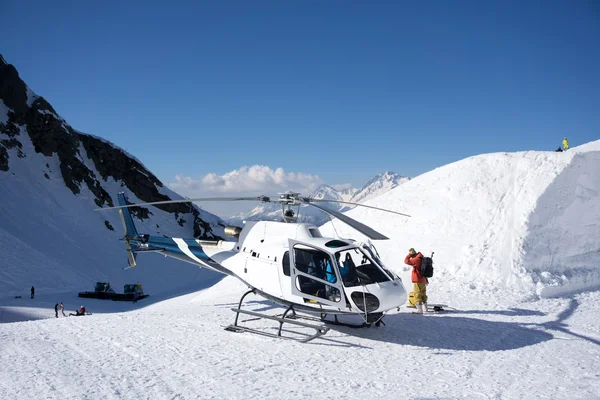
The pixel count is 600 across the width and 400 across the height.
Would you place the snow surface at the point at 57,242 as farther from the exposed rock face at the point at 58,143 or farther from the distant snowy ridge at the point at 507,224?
the distant snowy ridge at the point at 507,224

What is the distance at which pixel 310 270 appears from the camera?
9.43 meters

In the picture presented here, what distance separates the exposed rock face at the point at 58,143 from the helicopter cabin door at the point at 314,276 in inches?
2519

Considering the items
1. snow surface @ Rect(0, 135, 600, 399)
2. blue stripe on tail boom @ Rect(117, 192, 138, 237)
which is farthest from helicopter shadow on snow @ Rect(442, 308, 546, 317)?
blue stripe on tail boom @ Rect(117, 192, 138, 237)

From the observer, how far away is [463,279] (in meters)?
15.9

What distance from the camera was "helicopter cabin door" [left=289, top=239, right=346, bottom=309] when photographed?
904 centimetres

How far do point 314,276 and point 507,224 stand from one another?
474 inches

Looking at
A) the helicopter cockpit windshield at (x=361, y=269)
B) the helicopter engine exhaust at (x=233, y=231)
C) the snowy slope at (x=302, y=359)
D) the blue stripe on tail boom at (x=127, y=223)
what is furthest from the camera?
the blue stripe on tail boom at (x=127, y=223)

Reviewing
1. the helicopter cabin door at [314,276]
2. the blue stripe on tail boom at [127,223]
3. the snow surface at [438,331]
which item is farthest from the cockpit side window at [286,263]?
the blue stripe on tail boom at [127,223]

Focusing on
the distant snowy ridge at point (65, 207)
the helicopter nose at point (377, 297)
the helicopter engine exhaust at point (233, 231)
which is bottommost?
the helicopter nose at point (377, 297)

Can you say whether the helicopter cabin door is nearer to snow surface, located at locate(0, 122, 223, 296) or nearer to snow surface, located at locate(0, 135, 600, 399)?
snow surface, located at locate(0, 135, 600, 399)

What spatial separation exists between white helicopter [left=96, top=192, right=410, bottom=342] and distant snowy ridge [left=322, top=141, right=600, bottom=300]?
6.51 meters

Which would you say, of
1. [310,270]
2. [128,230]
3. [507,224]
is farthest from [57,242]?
[310,270]

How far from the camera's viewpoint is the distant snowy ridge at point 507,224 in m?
15.4

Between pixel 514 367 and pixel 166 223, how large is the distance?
73.3 meters
